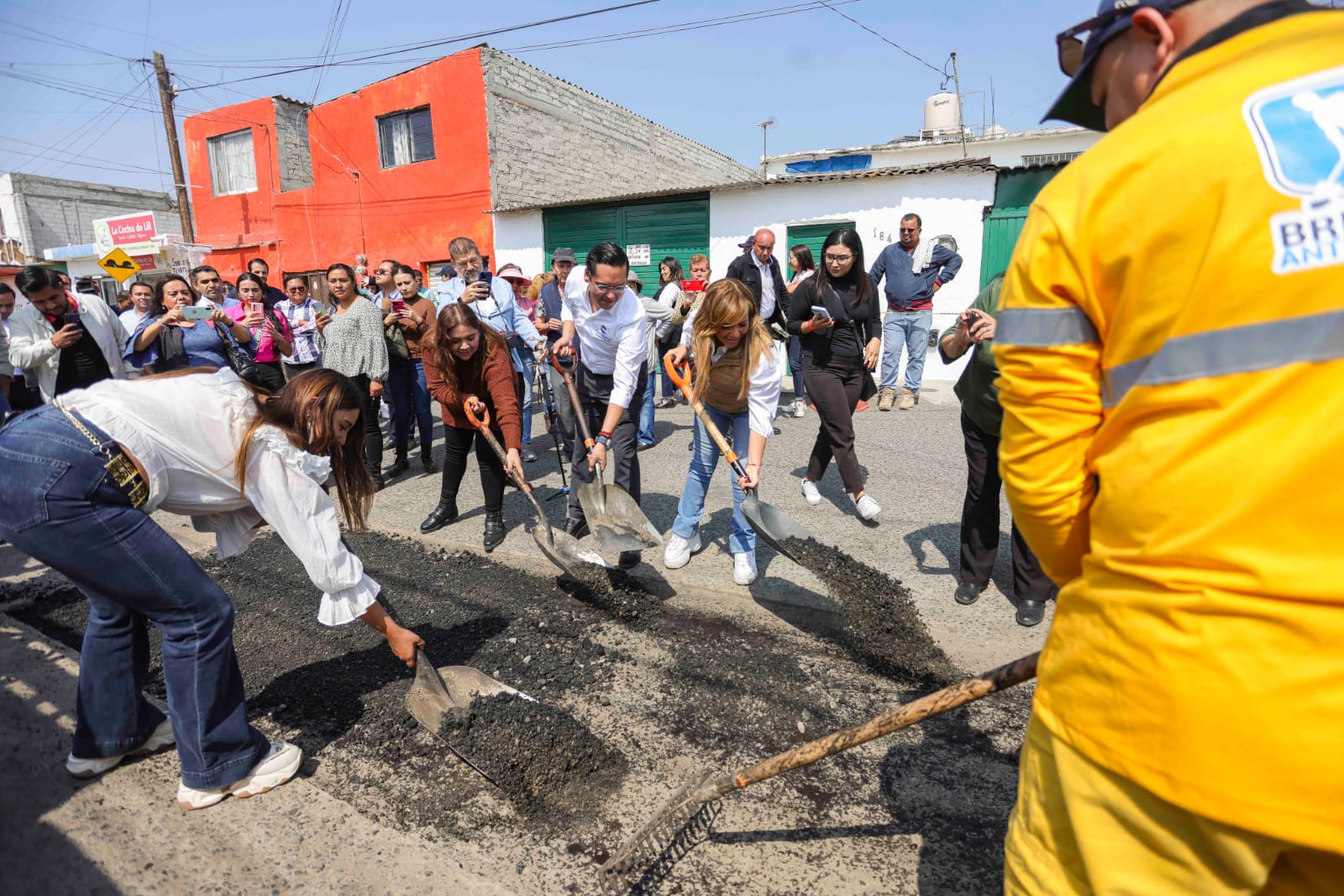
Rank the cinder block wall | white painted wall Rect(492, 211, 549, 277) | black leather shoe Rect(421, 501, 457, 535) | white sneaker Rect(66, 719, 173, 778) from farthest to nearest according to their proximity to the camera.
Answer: the cinder block wall → white painted wall Rect(492, 211, 549, 277) → black leather shoe Rect(421, 501, 457, 535) → white sneaker Rect(66, 719, 173, 778)

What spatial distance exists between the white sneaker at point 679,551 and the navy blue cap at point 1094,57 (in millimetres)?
3120

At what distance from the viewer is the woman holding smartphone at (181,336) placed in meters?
5.57

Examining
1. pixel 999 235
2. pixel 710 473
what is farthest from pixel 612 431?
pixel 999 235

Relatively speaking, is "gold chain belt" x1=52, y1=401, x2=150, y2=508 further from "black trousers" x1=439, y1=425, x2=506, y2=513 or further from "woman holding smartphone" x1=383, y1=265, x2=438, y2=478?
"woman holding smartphone" x1=383, y1=265, x2=438, y2=478

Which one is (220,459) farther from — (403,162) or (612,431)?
(403,162)

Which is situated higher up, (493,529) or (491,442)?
(491,442)

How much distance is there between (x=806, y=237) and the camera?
1166 centimetres

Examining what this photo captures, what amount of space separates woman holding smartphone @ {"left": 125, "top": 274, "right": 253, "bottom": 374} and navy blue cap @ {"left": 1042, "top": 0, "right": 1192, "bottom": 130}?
19.7ft

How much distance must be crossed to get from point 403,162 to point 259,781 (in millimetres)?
15909

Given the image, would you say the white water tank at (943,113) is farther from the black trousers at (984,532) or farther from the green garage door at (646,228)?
the black trousers at (984,532)

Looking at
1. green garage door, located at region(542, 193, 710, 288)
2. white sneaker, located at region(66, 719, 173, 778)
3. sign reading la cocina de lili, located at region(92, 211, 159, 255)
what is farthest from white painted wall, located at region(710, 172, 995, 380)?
sign reading la cocina de lili, located at region(92, 211, 159, 255)

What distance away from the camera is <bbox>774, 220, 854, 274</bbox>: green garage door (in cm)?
1141

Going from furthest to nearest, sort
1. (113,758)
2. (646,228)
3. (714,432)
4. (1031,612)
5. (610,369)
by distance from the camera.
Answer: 1. (646,228)
2. (610,369)
3. (714,432)
4. (1031,612)
5. (113,758)

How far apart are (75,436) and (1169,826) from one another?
2.75 meters
